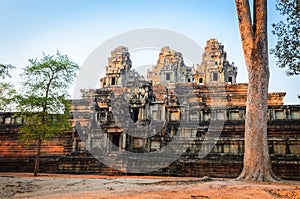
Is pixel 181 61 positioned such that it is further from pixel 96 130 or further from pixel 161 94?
pixel 96 130

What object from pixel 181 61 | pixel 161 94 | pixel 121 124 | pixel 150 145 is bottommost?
pixel 150 145

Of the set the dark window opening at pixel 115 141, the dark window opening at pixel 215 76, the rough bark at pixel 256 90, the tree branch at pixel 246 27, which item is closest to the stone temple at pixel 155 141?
the dark window opening at pixel 115 141

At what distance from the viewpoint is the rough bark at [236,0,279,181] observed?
9258mm

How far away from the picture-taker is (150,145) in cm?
1962

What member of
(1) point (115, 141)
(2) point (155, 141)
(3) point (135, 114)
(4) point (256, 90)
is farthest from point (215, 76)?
(4) point (256, 90)

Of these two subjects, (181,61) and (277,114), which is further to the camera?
(181,61)

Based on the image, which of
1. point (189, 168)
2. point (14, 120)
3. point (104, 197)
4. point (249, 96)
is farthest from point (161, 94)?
point (104, 197)

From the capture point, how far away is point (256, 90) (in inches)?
394

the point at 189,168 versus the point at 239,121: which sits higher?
the point at 239,121

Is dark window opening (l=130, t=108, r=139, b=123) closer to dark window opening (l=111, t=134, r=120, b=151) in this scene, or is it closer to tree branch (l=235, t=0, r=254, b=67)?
dark window opening (l=111, t=134, r=120, b=151)

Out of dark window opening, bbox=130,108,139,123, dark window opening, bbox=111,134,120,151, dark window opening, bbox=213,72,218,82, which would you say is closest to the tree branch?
dark window opening, bbox=111,134,120,151

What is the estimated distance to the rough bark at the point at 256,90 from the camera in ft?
30.4

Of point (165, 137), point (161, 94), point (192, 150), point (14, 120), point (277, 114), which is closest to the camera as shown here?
point (192, 150)

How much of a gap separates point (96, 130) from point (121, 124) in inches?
78.7
